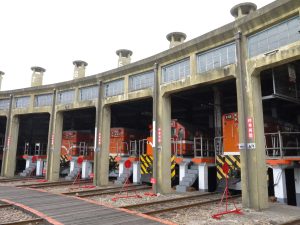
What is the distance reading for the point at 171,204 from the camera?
9891mm

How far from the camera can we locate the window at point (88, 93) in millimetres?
16672

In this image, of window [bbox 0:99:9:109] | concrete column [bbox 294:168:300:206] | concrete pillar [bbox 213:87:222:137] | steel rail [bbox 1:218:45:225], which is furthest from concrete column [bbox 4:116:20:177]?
concrete column [bbox 294:168:300:206]

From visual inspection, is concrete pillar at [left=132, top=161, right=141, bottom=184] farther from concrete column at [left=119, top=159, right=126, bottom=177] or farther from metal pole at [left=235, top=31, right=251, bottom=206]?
metal pole at [left=235, top=31, right=251, bottom=206]

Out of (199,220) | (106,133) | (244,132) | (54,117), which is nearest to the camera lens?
(199,220)

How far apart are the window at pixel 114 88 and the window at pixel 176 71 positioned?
10.5 feet

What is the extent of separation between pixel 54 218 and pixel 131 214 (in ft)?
6.82

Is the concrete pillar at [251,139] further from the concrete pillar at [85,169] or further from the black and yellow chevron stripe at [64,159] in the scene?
the black and yellow chevron stripe at [64,159]

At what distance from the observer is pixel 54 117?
1834 centimetres

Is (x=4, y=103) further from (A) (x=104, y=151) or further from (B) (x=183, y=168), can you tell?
(B) (x=183, y=168)

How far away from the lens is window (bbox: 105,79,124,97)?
50.0 feet

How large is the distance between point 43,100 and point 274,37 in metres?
16.2

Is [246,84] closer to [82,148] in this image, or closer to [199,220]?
[199,220]

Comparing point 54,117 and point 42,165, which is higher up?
point 54,117

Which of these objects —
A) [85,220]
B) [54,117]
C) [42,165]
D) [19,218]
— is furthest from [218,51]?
[42,165]
